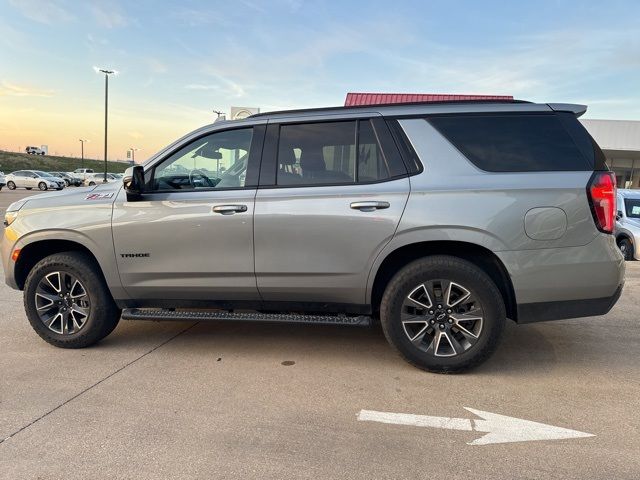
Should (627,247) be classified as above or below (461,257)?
below

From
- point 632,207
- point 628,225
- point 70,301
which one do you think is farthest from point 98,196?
point 632,207

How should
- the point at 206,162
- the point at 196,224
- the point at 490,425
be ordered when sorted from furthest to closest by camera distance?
1. the point at 206,162
2. the point at 196,224
3. the point at 490,425

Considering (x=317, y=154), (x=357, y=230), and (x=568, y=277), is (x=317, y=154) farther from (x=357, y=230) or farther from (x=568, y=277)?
(x=568, y=277)

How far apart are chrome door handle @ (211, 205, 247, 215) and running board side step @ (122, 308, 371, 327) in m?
0.86

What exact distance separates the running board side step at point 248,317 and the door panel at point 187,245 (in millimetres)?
147

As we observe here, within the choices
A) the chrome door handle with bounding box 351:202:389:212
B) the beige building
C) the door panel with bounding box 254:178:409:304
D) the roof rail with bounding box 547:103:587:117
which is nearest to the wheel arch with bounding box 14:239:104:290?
the door panel with bounding box 254:178:409:304

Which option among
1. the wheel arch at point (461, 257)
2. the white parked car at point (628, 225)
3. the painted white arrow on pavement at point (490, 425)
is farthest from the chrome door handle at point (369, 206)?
the white parked car at point (628, 225)

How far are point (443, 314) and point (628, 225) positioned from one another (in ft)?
27.7

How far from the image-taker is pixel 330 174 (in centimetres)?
379

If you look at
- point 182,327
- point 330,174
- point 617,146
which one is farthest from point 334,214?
point 617,146

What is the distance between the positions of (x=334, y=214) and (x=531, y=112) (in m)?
1.68

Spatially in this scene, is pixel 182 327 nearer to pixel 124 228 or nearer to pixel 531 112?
pixel 124 228

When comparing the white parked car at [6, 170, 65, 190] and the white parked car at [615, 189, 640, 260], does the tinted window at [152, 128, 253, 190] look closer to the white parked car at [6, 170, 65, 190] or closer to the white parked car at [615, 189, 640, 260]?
the white parked car at [615, 189, 640, 260]

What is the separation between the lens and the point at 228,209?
3.81m
